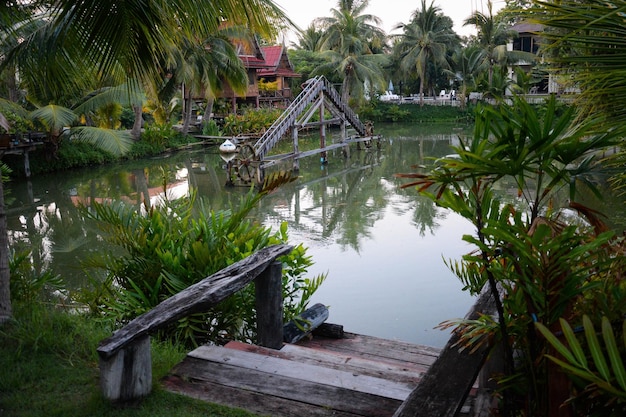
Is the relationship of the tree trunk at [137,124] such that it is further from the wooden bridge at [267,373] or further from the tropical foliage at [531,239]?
the tropical foliage at [531,239]

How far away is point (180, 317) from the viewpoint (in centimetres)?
310

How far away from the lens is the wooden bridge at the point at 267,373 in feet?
7.38

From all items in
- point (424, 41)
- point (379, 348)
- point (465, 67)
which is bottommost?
point (379, 348)

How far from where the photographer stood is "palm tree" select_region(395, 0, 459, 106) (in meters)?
35.5

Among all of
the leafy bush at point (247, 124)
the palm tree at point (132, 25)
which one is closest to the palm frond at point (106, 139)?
the leafy bush at point (247, 124)

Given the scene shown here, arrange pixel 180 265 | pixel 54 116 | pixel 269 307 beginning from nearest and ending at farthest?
1. pixel 269 307
2. pixel 180 265
3. pixel 54 116

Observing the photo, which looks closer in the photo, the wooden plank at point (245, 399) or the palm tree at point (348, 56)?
the wooden plank at point (245, 399)

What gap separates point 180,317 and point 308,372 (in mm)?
707

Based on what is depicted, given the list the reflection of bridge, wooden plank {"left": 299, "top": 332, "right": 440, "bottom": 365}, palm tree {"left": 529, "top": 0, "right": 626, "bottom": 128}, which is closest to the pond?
the reflection of bridge

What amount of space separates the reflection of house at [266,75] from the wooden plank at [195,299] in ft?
87.6

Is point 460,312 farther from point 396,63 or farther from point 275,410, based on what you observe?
point 396,63

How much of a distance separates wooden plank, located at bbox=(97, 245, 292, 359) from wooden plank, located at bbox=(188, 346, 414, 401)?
0.90ft

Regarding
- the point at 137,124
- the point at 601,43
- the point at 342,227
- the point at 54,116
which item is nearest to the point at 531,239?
the point at 601,43

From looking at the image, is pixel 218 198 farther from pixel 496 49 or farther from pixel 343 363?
pixel 496 49
